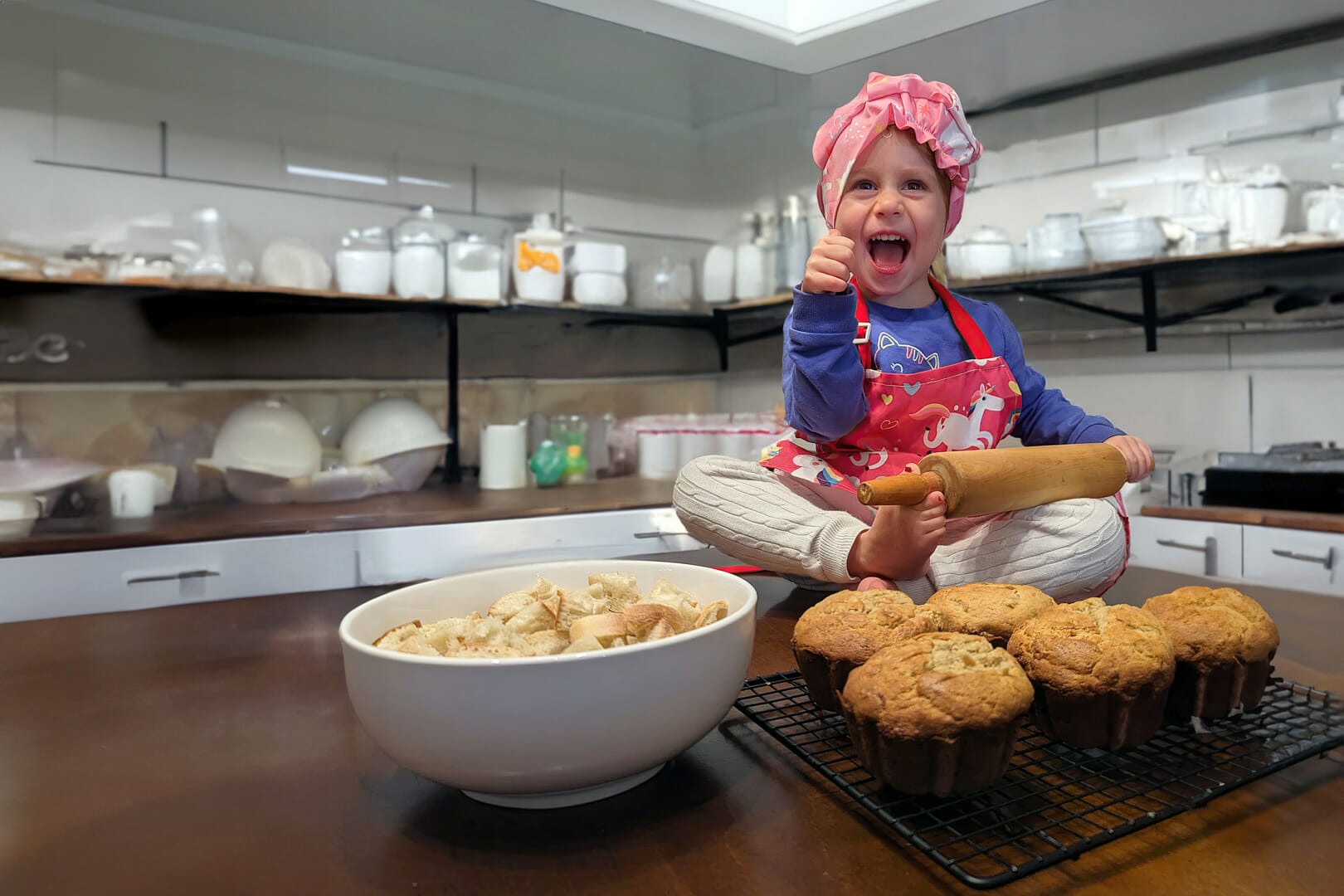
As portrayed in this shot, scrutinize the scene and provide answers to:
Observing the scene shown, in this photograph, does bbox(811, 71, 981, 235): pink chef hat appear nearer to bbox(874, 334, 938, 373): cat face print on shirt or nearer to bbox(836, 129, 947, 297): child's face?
bbox(836, 129, 947, 297): child's face

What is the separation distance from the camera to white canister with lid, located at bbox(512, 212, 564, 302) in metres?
2.30

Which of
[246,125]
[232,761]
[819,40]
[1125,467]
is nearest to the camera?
[232,761]

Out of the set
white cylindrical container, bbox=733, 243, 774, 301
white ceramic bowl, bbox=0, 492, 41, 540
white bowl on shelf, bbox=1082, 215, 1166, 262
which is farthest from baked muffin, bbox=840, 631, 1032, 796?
white cylindrical container, bbox=733, 243, 774, 301

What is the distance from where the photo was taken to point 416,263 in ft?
6.96

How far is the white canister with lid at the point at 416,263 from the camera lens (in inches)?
83.5

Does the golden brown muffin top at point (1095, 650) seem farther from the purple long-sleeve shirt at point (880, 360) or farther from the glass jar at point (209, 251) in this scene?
the glass jar at point (209, 251)

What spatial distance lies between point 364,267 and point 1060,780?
2.03 metres

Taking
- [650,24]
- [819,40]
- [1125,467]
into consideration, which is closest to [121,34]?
[650,24]

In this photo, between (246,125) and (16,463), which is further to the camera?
(246,125)

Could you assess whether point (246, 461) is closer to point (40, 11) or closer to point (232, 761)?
point (40, 11)

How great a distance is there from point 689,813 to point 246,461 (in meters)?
1.84

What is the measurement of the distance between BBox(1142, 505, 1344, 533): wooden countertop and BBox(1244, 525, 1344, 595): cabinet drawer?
12 millimetres

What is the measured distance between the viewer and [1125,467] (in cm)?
74

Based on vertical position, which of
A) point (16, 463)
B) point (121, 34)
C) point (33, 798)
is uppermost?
point (121, 34)
